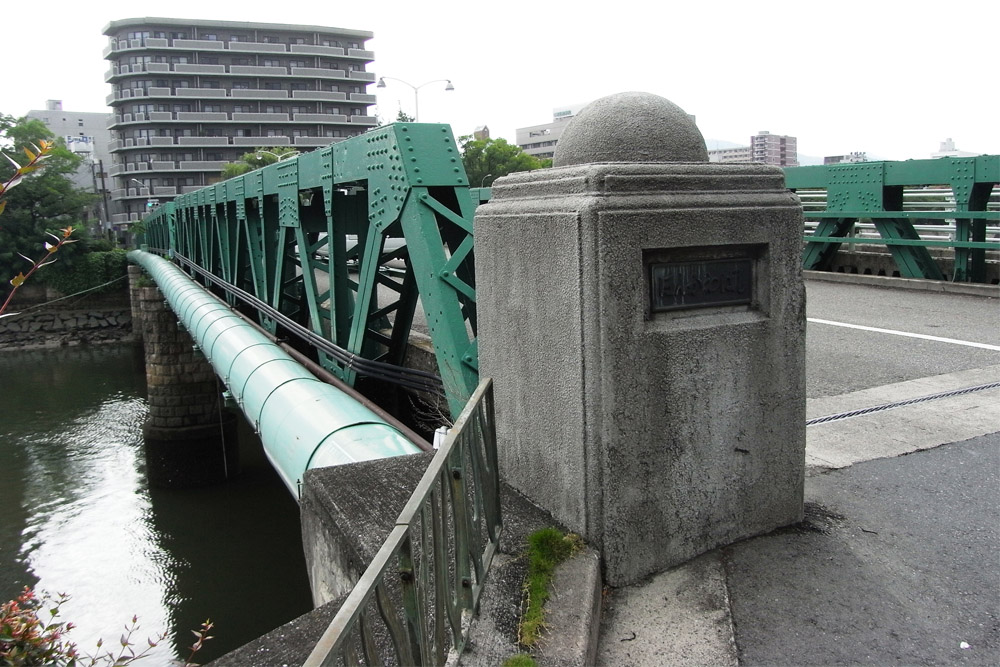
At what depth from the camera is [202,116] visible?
8344 centimetres

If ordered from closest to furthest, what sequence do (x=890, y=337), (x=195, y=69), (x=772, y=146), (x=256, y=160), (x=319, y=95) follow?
1. (x=890, y=337)
2. (x=772, y=146)
3. (x=256, y=160)
4. (x=195, y=69)
5. (x=319, y=95)

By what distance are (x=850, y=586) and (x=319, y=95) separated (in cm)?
9157

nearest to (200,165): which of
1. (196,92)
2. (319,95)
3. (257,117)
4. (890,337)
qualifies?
(196,92)

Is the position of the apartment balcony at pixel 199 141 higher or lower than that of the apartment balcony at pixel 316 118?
lower

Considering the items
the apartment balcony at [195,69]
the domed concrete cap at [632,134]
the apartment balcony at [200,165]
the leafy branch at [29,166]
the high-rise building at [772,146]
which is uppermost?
the apartment balcony at [195,69]

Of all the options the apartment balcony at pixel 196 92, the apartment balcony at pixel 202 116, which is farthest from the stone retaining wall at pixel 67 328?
the apartment balcony at pixel 196 92

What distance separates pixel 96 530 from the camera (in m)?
16.2

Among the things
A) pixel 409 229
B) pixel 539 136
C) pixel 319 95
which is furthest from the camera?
pixel 539 136

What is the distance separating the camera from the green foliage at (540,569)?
2.59 metres

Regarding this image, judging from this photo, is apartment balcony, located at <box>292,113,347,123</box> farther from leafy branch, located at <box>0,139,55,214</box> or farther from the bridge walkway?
leafy branch, located at <box>0,139,55,214</box>

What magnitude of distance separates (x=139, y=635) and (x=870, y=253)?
12958 mm

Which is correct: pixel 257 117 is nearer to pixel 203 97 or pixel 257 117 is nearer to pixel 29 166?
pixel 203 97

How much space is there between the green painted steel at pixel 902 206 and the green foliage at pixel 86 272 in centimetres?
4510

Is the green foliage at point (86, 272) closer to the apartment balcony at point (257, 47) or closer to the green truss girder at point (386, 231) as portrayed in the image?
the apartment balcony at point (257, 47)
